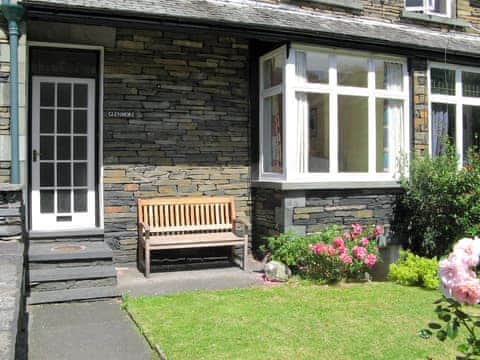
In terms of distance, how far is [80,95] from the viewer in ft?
24.7

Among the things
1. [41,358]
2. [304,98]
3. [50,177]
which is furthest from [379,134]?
[41,358]

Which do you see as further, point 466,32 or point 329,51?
point 466,32

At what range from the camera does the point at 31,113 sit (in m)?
7.27

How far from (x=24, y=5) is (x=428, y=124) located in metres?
6.51

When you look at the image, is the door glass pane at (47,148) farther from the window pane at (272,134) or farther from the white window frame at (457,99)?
the white window frame at (457,99)

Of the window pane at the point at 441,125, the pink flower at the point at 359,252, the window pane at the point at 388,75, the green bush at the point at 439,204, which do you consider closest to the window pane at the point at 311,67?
the window pane at the point at 388,75

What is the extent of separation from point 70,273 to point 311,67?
179 inches

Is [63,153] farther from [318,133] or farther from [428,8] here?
[428,8]

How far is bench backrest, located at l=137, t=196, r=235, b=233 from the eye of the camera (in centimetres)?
739

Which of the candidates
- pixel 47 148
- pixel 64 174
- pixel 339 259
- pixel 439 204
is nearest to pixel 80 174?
pixel 64 174

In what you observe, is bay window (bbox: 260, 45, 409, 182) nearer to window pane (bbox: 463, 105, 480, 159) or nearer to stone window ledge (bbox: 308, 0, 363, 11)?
stone window ledge (bbox: 308, 0, 363, 11)

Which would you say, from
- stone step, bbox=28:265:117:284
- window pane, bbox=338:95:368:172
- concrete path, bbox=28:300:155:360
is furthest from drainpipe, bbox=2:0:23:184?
window pane, bbox=338:95:368:172

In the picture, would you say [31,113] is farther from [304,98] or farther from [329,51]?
[329,51]

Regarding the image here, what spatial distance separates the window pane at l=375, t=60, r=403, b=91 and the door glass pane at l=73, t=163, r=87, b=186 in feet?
15.8
